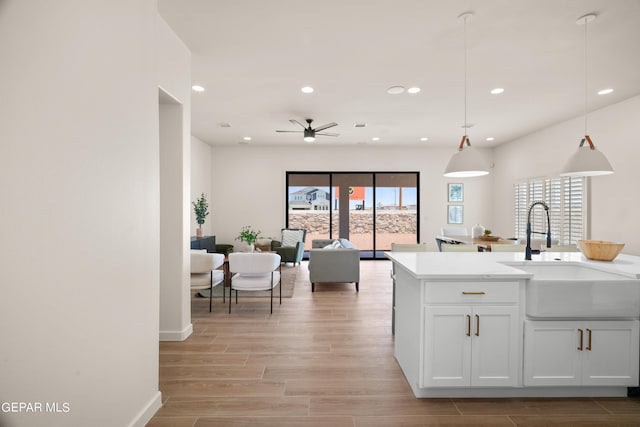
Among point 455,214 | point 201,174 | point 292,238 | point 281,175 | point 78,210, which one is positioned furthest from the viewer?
point 455,214

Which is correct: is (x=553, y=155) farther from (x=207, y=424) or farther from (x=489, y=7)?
(x=207, y=424)

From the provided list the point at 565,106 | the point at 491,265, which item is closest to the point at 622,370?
the point at 491,265

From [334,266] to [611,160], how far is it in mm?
4745

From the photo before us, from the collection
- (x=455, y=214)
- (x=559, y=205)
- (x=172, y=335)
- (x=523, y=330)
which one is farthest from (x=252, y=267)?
(x=455, y=214)

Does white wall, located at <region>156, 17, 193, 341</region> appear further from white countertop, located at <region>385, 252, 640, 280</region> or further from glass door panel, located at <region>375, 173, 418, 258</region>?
glass door panel, located at <region>375, 173, 418, 258</region>

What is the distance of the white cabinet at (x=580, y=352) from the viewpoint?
2162 millimetres

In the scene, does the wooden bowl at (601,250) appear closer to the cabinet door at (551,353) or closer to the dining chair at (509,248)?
the cabinet door at (551,353)

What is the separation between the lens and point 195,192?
722cm

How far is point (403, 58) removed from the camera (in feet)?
11.4

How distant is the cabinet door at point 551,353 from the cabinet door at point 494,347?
92 millimetres

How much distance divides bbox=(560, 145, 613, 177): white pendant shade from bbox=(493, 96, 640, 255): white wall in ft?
9.08

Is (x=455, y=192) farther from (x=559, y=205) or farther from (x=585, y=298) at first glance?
(x=585, y=298)

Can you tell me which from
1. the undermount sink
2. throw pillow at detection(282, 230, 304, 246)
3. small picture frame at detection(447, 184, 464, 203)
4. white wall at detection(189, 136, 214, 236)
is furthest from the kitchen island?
small picture frame at detection(447, 184, 464, 203)

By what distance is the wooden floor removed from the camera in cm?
203
